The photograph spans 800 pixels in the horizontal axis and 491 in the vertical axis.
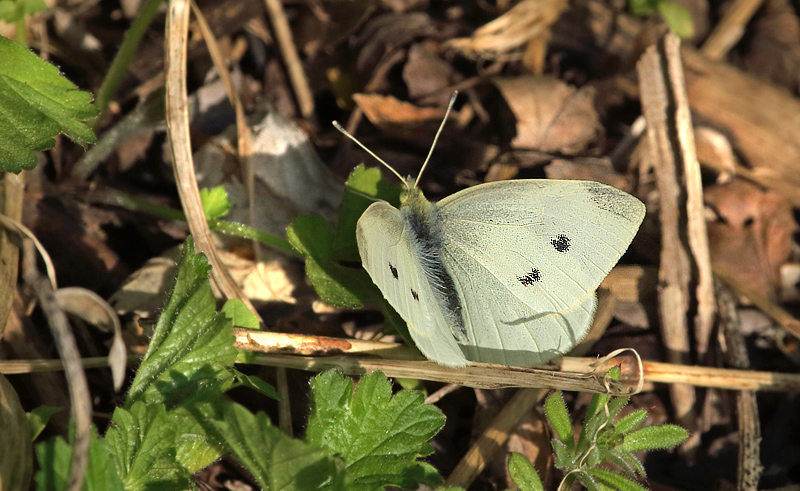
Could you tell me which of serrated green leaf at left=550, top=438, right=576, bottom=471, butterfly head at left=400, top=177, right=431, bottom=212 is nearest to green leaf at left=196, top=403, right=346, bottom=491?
serrated green leaf at left=550, top=438, right=576, bottom=471

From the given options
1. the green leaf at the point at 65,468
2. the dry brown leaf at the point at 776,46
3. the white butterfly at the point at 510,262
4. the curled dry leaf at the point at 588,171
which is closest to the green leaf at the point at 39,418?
the green leaf at the point at 65,468

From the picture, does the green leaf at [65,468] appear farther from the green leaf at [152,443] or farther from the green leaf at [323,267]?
the green leaf at [323,267]

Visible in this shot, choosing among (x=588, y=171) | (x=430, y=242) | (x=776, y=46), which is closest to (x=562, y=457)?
(x=430, y=242)

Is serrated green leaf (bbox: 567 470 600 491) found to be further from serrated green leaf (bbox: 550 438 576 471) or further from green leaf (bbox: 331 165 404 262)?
green leaf (bbox: 331 165 404 262)

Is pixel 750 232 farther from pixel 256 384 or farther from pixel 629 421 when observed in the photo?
pixel 256 384

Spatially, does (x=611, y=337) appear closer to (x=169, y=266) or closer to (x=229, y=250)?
(x=229, y=250)
